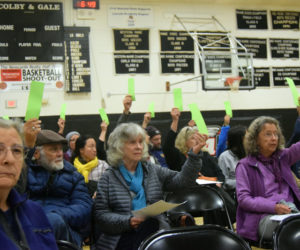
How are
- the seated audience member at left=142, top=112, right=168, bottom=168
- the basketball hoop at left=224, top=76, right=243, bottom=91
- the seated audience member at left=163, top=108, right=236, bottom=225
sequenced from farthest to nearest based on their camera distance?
the basketball hoop at left=224, top=76, right=243, bottom=91
the seated audience member at left=142, top=112, right=168, bottom=168
the seated audience member at left=163, top=108, right=236, bottom=225

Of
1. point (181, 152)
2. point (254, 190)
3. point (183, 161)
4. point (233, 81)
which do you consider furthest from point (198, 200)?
point (233, 81)

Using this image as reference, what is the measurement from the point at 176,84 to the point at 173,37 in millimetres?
973

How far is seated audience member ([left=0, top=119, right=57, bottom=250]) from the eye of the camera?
1.50 meters

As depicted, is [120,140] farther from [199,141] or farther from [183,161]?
[183,161]

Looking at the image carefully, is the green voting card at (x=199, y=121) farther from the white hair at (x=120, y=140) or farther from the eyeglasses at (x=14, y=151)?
the eyeglasses at (x=14, y=151)

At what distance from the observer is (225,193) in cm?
406

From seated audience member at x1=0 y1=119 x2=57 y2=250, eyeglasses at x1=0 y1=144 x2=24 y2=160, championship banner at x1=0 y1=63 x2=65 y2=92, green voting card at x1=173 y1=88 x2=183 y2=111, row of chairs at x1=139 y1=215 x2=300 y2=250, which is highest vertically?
championship banner at x1=0 y1=63 x2=65 y2=92

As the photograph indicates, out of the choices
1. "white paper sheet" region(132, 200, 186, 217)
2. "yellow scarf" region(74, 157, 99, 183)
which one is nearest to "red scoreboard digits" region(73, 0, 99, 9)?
"yellow scarf" region(74, 157, 99, 183)

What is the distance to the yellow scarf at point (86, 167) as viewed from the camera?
4.33 metres

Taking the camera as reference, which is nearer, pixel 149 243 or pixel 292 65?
pixel 149 243

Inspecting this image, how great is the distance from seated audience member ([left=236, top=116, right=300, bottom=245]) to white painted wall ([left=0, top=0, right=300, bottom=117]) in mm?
4553

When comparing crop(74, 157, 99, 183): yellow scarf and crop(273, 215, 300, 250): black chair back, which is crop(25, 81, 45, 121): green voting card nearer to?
crop(273, 215, 300, 250): black chair back

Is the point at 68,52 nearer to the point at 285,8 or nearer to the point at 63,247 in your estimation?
the point at 285,8

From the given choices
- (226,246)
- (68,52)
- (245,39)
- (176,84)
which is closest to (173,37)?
(176,84)
